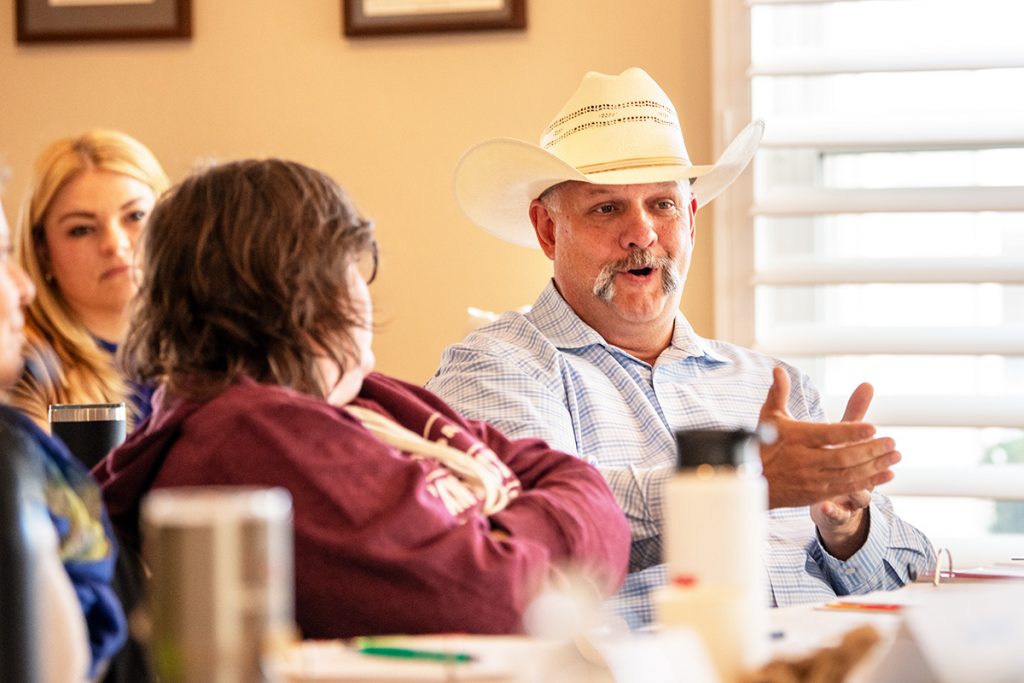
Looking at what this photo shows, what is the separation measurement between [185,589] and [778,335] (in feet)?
7.33

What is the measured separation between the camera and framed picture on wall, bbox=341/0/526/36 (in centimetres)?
287

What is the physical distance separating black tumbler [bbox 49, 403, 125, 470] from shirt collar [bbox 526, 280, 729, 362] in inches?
34.8

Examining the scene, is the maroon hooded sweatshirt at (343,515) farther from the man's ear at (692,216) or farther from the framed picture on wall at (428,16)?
the framed picture on wall at (428,16)

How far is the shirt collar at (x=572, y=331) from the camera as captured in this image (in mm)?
2314

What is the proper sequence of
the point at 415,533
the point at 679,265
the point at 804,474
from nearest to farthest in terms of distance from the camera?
1. the point at 415,533
2. the point at 804,474
3. the point at 679,265

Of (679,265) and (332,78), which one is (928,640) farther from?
(332,78)

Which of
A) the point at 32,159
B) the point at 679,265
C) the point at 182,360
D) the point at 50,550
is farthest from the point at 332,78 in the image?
the point at 50,550

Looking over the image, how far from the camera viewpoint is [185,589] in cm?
67

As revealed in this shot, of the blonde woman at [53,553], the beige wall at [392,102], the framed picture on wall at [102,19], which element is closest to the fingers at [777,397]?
the blonde woman at [53,553]

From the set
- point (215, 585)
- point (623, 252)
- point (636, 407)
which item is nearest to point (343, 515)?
point (215, 585)

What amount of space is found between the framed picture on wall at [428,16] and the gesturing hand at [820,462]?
1369 millimetres

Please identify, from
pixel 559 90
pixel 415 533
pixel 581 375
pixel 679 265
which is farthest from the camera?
pixel 559 90

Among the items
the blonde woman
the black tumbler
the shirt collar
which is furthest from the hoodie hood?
the shirt collar

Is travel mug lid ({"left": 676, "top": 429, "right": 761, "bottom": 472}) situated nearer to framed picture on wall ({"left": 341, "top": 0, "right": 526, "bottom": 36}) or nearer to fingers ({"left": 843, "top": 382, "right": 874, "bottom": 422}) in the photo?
fingers ({"left": 843, "top": 382, "right": 874, "bottom": 422})
